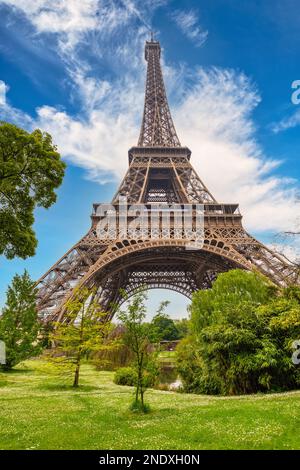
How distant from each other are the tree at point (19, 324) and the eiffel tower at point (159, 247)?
11.6 feet

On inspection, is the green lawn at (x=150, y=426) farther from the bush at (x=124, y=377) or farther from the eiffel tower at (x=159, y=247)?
the eiffel tower at (x=159, y=247)

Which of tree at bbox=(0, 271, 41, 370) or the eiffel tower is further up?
the eiffel tower

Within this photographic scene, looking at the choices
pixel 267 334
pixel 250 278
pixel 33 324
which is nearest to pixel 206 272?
pixel 250 278

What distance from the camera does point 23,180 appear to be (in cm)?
1167

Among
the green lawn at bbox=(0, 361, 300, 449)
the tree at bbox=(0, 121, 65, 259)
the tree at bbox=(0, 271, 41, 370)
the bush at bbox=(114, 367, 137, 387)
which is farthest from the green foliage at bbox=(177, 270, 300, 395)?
the tree at bbox=(0, 271, 41, 370)

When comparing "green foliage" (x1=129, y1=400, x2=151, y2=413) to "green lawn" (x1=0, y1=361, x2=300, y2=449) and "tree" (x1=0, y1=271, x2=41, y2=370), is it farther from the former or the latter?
"tree" (x1=0, y1=271, x2=41, y2=370)

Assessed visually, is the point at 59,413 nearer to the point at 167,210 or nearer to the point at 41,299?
the point at 41,299

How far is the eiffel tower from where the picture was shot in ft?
98.8

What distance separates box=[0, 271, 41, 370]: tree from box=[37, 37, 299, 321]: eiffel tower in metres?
3.55

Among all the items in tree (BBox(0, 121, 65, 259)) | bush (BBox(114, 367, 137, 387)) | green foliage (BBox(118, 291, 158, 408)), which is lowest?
bush (BBox(114, 367, 137, 387))

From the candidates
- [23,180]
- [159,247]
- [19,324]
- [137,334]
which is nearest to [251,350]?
[137,334]

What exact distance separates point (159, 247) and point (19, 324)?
15.8 m
